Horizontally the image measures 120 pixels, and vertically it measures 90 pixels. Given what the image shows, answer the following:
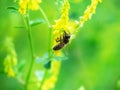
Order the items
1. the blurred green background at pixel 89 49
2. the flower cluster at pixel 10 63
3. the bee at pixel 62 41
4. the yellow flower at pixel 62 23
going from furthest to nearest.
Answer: the blurred green background at pixel 89 49 → the flower cluster at pixel 10 63 → the bee at pixel 62 41 → the yellow flower at pixel 62 23

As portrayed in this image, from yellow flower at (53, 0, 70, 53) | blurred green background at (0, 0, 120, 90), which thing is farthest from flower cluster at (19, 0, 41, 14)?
blurred green background at (0, 0, 120, 90)

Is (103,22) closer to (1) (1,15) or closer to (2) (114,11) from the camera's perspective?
(2) (114,11)

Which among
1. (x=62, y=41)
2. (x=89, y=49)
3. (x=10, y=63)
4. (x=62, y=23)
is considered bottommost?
(x=89, y=49)

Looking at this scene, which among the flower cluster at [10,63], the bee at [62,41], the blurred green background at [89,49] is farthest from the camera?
the blurred green background at [89,49]

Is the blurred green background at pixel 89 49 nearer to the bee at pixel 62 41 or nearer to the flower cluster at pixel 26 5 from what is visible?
the bee at pixel 62 41

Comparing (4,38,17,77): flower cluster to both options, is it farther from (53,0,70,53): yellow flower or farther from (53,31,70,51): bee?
(53,0,70,53): yellow flower

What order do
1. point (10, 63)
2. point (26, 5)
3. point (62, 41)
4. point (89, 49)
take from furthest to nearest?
point (89, 49) → point (10, 63) → point (62, 41) → point (26, 5)

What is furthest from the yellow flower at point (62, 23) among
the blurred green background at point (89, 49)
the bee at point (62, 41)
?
the blurred green background at point (89, 49)

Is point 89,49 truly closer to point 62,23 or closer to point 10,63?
point 10,63

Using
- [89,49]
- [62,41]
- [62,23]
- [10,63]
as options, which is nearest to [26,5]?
[62,23]
